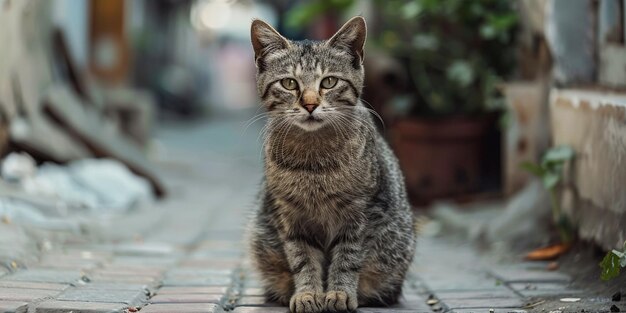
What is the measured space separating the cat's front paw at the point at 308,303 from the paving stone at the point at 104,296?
0.64 m

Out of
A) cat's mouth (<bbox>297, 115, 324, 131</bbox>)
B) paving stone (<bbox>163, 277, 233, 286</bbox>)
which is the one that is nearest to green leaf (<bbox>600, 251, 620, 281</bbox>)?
cat's mouth (<bbox>297, 115, 324, 131</bbox>)

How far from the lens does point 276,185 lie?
3867mm

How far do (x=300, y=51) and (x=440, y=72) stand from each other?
15.6ft

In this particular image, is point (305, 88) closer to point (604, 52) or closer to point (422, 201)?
point (604, 52)

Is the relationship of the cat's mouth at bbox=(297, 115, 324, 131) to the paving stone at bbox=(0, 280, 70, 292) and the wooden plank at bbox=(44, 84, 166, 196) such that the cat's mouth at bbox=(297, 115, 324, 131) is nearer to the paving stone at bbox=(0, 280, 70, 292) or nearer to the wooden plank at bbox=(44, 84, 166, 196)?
the paving stone at bbox=(0, 280, 70, 292)

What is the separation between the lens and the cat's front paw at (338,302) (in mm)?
3611

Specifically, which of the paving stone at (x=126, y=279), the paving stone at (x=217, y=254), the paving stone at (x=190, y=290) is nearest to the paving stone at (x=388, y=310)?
the paving stone at (x=190, y=290)

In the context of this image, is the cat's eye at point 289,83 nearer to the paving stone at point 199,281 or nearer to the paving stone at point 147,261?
the paving stone at point 199,281

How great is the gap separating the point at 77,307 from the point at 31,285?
520 millimetres

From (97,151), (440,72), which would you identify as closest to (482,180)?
(440,72)

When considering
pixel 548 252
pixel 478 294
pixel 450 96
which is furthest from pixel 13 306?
pixel 450 96

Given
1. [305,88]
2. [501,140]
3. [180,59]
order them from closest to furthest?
[305,88]
[501,140]
[180,59]

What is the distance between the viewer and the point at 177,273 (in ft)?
15.3

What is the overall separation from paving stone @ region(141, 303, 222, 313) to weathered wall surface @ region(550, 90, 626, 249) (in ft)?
6.10
